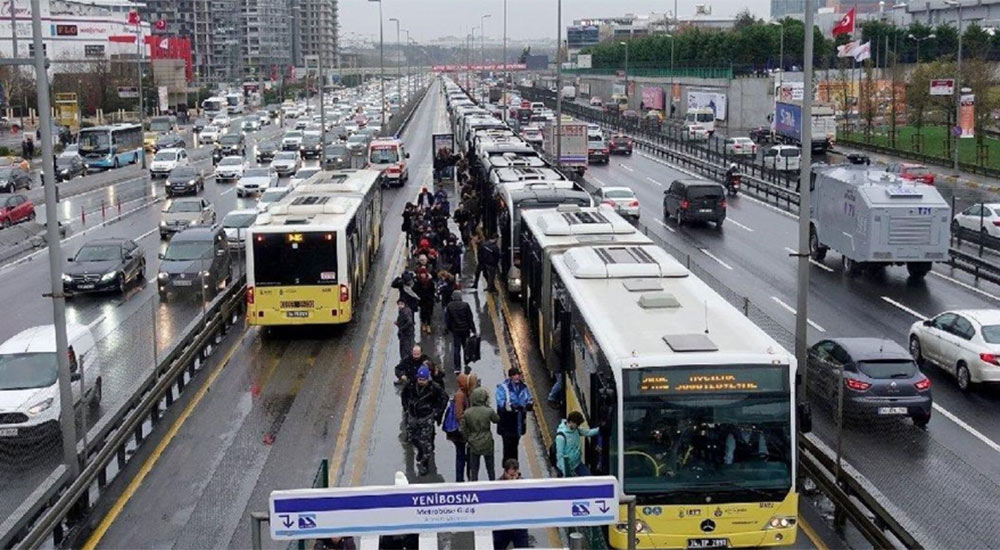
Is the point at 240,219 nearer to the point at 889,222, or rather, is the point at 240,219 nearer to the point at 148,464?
the point at 889,222

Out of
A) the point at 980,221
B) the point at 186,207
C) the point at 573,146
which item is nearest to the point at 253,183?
the point at 186,207

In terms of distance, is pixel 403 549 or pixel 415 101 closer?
pixel 403 549

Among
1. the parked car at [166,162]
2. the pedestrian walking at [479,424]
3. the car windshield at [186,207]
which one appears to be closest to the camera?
the pedestrian walking at [479,424]

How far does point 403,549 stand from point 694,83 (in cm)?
10619

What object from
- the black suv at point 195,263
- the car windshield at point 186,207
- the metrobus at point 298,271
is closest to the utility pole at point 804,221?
the metrobus at point 298,271

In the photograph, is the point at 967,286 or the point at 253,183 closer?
the point at 967,286

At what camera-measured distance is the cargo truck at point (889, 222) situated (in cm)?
3108

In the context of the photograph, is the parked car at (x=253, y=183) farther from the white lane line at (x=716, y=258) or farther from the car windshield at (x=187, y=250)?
the white lane line at (x=716, y=258)

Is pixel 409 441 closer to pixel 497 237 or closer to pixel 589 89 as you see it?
pixel 497 237

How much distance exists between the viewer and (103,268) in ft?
104

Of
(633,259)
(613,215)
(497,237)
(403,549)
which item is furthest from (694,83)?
(403,549)

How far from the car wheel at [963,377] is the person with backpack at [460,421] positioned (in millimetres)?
10090

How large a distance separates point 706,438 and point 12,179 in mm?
54235

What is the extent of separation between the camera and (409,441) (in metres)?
17.8
